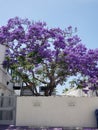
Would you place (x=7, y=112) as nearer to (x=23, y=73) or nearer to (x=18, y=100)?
(x=18, y=100)

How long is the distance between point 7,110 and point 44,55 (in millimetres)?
4849

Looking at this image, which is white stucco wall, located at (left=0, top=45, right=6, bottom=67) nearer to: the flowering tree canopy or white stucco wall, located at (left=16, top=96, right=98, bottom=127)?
Answer: the flowering tree canopy

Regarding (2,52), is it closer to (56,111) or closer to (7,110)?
(7,110)

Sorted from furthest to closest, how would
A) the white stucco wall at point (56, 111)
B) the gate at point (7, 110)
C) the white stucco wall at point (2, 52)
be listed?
the white stucco wall at point (2, 52)
the gate at point (7, 110)
the white stucco wall at point (56, 111)

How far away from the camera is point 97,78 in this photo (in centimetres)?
1984

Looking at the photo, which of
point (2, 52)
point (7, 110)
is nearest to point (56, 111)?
point (7, 110)

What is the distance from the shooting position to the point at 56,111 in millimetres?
17062

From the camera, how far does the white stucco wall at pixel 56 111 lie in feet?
55.5

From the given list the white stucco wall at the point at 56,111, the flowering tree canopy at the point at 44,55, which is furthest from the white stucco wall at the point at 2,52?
the white stucco wall at the point at 56,111

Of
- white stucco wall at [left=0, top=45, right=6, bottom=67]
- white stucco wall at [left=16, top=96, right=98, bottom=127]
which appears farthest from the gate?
white stucco wall at [left=0, top=45, right=6, bottom=67]

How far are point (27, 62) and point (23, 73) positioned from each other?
41.8 inches

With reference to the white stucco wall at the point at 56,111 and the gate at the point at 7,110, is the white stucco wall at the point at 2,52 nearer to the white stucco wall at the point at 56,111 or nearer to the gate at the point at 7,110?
the gate at the point at 7,110

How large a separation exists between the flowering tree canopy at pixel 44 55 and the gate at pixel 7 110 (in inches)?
126

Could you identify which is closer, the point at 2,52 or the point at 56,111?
the point at 56,111
